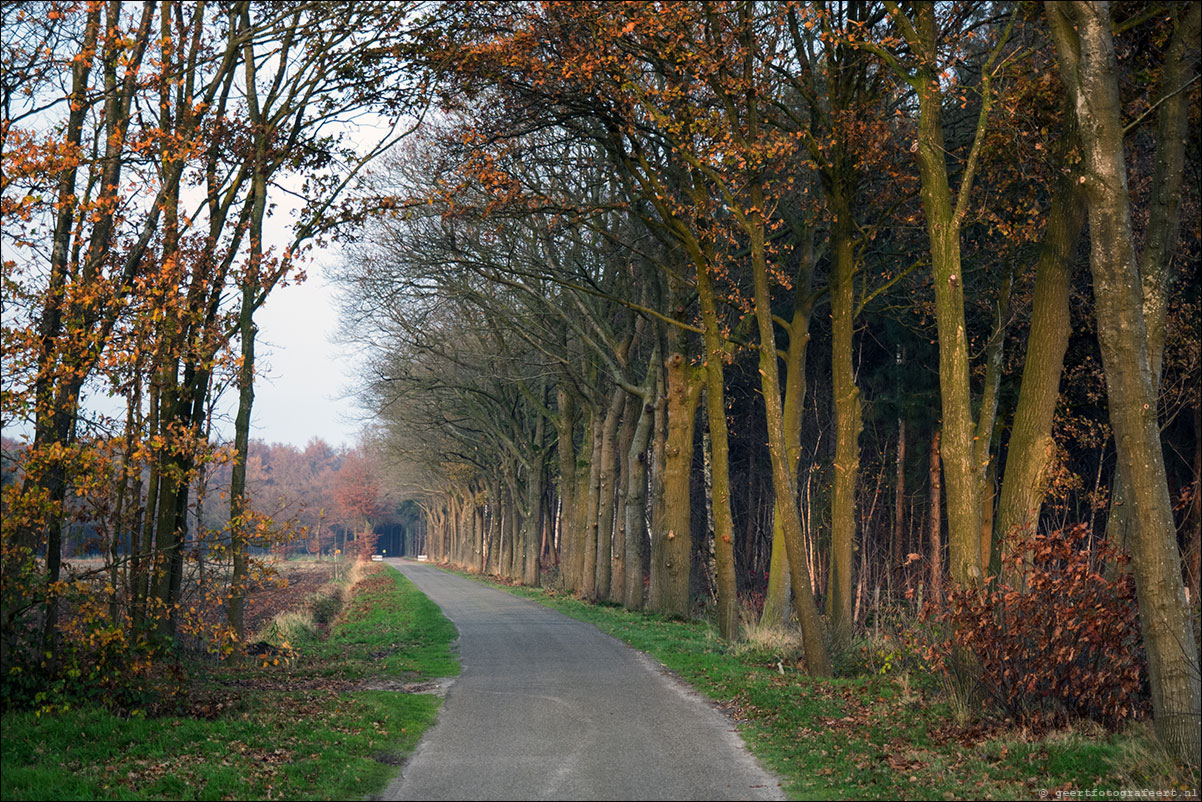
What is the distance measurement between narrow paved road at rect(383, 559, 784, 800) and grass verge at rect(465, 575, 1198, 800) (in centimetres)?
46

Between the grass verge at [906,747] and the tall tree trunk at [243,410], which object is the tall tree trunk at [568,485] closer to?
the tall tree trunk at [243,410]

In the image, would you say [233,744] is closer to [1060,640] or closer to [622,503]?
[1060,640]

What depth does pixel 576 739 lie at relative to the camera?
9.43 metres

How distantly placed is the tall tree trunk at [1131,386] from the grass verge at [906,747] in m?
0.69

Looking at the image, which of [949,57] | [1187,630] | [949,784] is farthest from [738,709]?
[949,57]

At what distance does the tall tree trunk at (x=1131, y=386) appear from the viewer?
26.3 ft

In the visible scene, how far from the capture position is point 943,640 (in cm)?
1071

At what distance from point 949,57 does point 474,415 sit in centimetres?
2886

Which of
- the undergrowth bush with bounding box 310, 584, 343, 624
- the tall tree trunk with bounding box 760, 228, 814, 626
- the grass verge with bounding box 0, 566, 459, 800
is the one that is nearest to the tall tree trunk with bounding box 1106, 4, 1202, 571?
the tall tree trunk with bounding box 760, 228, 814, 626

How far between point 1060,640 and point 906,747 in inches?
71.1

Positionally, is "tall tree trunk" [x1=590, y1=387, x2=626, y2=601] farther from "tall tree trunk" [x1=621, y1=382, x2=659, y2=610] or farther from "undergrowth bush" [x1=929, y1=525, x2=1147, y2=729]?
"undergrowth bush" [x1=929, y1=525, x2=1147, y2=729]

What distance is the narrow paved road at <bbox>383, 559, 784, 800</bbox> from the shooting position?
24.7 ft

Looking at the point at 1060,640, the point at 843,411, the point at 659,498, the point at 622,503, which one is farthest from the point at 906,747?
the point at 622,503

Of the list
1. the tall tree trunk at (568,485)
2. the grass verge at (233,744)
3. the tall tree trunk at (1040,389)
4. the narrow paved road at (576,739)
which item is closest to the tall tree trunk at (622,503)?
the tall tree trunk at (568,485)
